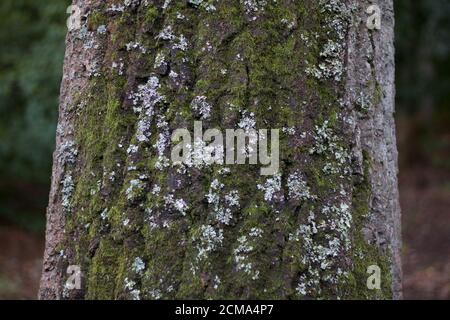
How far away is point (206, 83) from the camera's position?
6.80 feet

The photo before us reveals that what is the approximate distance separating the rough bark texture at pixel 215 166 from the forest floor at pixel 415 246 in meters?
2.72

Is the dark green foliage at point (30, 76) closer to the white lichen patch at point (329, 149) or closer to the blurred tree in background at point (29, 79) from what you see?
the blurred tree in background at point (29, 79)

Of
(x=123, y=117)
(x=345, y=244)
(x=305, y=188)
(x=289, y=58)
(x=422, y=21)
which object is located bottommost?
(x=345, y=244)

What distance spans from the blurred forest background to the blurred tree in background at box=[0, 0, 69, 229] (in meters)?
0.01

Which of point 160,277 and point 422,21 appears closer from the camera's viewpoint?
point 160,277

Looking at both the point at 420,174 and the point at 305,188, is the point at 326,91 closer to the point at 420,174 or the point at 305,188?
the point at 305,188

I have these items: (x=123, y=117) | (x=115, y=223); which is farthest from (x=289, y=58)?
(x=115, y=223)

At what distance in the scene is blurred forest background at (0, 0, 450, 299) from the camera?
263 inches

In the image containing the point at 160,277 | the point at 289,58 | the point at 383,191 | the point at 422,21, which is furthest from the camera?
the point at 422,21

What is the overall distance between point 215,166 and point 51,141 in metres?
5.53

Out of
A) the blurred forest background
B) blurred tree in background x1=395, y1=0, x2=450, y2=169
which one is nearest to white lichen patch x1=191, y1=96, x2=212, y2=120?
the blurred forest background

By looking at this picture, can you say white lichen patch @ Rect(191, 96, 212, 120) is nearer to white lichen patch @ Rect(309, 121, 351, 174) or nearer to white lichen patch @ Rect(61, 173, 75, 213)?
white lichen patch @ Rect(309, 121, 351, 174)
